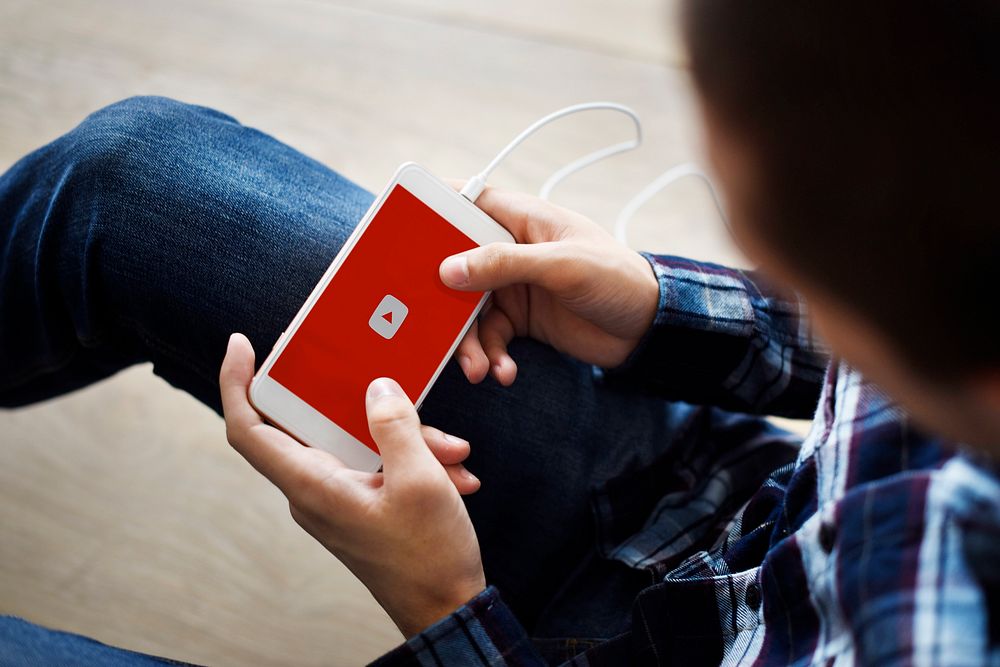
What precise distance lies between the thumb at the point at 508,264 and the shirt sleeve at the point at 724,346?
0.09 m

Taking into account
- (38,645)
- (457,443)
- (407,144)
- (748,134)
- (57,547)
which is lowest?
(57,547)

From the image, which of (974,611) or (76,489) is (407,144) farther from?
(974,611)

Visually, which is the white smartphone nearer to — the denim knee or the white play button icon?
the white play button icon

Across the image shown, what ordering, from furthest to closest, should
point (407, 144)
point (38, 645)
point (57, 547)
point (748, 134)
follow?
point (407, 144)
point (57, 547)
point (38, 645)
point (748, 134)

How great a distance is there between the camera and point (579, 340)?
595 millimetres

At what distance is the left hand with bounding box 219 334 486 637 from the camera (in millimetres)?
463

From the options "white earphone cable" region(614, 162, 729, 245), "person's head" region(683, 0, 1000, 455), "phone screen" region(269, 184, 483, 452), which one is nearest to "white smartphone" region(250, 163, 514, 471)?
"phone screen" region(269, 184, 483, 452)

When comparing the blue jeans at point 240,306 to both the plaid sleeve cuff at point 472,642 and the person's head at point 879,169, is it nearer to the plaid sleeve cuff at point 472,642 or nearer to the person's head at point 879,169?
the plaid sleeve cuff at point 472,642

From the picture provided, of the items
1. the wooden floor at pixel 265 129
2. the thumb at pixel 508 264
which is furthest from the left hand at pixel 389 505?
the wooden floor at pixel 265 129

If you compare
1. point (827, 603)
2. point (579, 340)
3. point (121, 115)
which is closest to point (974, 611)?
point (827, 603)

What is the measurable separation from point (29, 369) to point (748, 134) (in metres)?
0.59

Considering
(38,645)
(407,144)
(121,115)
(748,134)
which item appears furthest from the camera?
(407,144)

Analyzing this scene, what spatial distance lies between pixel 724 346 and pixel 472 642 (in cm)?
29

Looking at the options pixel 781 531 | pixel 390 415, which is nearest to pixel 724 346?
pixel 781 531
